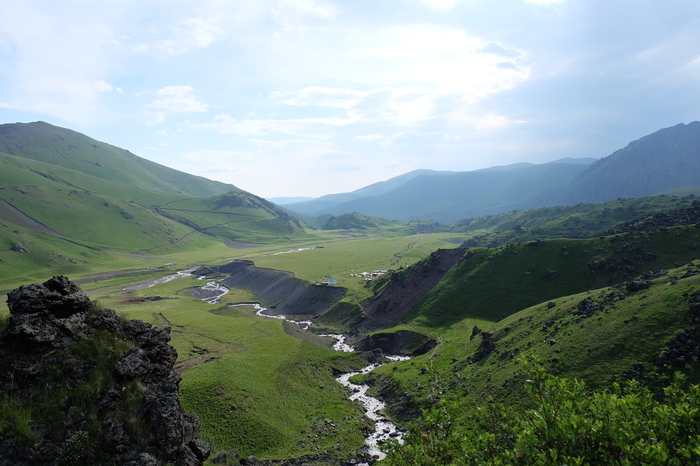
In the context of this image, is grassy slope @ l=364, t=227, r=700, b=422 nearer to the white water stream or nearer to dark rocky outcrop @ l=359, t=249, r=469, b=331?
the white water stream

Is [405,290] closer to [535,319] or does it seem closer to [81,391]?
[535,319]

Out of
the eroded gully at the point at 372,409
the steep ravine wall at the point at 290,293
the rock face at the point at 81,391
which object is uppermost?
the rock face at the point at 81,391

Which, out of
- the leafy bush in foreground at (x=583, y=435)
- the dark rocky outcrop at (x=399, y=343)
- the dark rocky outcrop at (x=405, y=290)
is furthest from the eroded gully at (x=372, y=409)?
the leafy bush in foreground at (x=583, y=435)

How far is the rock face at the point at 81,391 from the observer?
76.9ft

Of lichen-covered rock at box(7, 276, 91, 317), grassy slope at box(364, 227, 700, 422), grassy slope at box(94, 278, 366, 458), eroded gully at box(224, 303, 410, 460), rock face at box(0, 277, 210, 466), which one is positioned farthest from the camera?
eroded gully at box(224, 303, 410, 460)

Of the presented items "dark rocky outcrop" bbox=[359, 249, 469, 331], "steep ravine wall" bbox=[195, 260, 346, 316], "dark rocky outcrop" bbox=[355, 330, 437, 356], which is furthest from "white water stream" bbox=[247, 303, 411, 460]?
"steep ravine wall" bbox=[195, 260, 346, 316]

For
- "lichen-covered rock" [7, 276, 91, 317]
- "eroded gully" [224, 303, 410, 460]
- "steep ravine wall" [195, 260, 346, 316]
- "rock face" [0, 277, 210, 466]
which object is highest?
"lichen-covered rock" [7, 276, 91, 317]

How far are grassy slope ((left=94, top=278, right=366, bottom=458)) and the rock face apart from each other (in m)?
7.24

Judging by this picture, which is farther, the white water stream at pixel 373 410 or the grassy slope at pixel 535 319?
the white water stream at pixel 373 410

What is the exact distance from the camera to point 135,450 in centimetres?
2534

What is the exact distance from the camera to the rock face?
76.9 ft

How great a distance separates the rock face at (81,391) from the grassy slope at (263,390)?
724 centimetres

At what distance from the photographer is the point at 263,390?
2522 inches

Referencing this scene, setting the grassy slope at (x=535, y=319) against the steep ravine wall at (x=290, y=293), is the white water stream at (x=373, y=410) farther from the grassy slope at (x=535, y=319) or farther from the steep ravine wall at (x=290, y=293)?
the steep ravine wall at (x=290, y=293)
